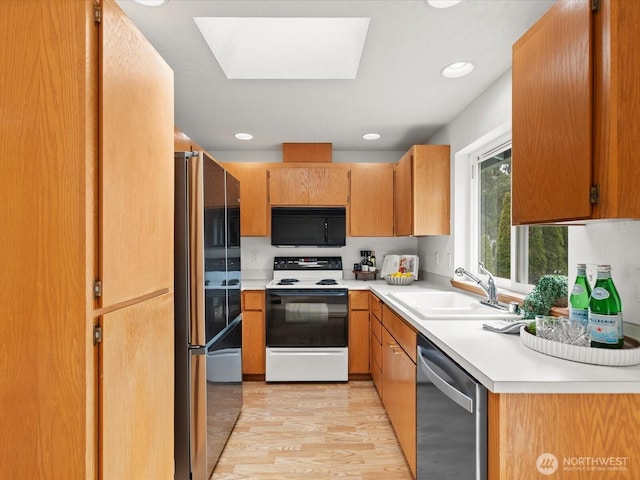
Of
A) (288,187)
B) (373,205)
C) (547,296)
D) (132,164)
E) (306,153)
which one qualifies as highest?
→ (306,153)

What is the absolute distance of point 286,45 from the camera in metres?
1.98

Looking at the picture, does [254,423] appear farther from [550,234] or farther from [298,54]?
[298,54]

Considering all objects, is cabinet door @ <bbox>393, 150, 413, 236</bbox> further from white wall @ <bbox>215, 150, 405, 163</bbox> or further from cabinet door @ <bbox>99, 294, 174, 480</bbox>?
cabinet door @ <bbox>99, 294, 174, 480</bbox>

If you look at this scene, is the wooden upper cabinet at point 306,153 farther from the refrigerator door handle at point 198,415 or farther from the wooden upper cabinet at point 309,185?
the refrigerator door handle at point 198,415

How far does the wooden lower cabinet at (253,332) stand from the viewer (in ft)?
10.6

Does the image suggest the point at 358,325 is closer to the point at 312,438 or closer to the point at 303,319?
the point at 303,319

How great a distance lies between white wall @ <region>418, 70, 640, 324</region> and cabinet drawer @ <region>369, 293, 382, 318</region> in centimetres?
66

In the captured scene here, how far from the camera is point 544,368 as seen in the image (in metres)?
1.07

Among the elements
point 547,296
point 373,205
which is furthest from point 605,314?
point 373,205

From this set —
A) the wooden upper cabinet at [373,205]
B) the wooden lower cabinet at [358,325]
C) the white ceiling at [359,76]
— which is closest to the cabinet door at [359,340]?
the wooden lower cabinet at [358,325]

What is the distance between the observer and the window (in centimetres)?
200

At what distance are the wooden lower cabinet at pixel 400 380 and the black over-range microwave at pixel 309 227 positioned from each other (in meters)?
1.16

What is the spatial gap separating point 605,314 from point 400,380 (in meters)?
1.20

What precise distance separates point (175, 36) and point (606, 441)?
2254 mm
